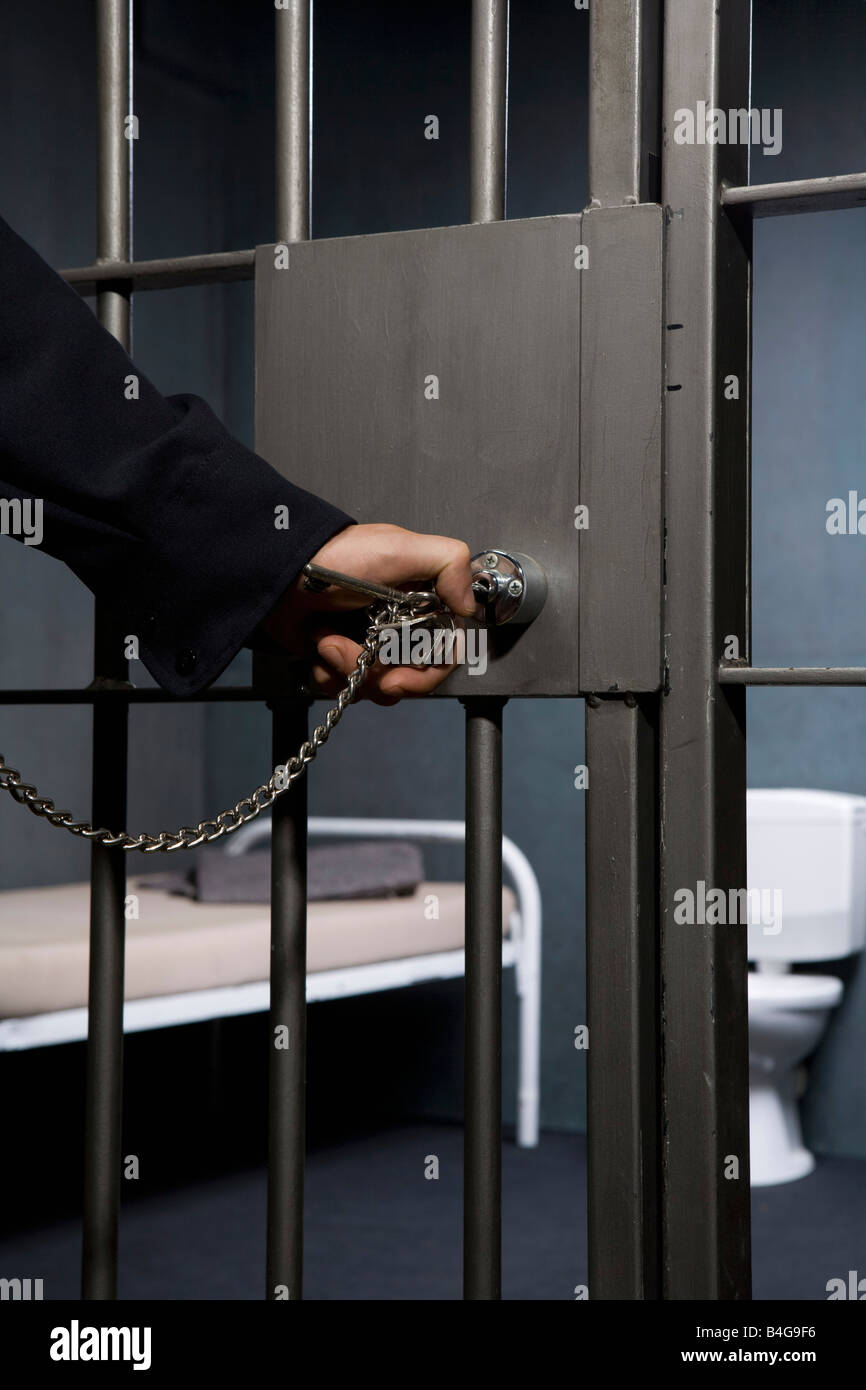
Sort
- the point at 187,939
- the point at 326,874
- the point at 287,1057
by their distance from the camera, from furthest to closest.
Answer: the point at 326,874 → the point at 187,939 → the point at 287,1057

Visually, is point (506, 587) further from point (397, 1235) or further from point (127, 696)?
point (397, 1235)

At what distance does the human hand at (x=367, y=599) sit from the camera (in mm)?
801

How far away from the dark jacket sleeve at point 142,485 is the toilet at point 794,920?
1906 mm

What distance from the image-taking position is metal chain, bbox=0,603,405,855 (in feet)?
2.65

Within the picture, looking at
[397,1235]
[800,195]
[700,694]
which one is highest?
[800,195]

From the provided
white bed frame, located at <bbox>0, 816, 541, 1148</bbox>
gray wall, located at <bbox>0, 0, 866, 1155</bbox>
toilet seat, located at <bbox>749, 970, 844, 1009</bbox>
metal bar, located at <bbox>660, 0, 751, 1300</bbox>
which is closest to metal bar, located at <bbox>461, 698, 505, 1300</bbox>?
metal bar, located at <bbox>660, 0, 751, 1300</bbox>

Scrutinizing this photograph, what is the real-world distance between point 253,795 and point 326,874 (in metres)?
1.89

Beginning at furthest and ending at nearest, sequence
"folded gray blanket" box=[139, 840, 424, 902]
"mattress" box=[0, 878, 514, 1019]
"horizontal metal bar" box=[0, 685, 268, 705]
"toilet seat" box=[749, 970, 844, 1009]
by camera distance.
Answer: "folded gray blanket" box=[139, 840, 424, 902] → "toilet seat" box=[749, 970, 844, 1009] → "mattress" box=[0, 878, 514, 1019] → "horizontal metal bar" box=[0, 685, 268, 705]

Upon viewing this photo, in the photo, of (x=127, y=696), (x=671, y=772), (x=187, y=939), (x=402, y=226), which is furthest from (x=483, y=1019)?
(x=402, y=226)

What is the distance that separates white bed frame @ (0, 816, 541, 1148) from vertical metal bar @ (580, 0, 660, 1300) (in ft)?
4.14

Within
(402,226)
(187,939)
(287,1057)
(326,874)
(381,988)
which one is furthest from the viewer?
(402,226)

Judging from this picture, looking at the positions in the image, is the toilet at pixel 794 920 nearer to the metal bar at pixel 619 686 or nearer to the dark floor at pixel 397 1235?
the dark floor at pixel 397 1235

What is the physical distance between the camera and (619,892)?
32.3 inches

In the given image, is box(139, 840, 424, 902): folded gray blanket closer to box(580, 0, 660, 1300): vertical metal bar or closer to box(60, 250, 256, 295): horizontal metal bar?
box(60, 250, 256, 295): horizontal metal bar
